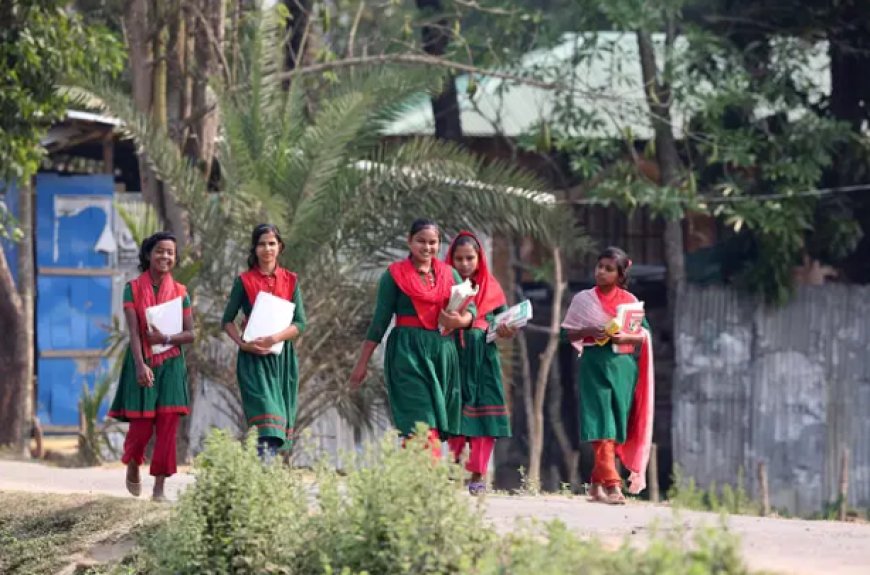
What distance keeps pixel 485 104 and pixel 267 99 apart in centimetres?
538

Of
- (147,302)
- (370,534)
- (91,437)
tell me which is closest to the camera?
(370,534)

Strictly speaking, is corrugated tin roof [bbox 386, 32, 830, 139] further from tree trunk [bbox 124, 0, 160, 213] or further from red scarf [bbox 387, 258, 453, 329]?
red scarf [bbox 387, 258, 453, 329]

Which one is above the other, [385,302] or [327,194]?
[327,194]

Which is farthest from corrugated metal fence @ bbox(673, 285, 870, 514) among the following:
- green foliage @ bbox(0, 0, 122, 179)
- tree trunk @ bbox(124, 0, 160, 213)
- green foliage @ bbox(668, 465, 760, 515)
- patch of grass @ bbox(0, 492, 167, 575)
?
patch of grass @ bbox(0, 492, 167, 575)

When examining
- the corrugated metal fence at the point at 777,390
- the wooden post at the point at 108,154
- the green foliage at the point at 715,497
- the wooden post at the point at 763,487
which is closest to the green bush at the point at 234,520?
the green foliage at the point at 715,497

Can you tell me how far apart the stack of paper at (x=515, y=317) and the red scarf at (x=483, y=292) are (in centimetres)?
9

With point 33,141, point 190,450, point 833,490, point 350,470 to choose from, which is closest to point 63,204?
point 190,450

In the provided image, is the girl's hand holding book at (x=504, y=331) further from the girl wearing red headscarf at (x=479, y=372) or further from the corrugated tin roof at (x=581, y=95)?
the corrugated tin roof at (x=581, y=95)

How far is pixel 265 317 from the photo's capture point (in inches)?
432

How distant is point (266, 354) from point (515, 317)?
143 centimetres

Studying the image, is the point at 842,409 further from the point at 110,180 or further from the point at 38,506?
the point at 38,506

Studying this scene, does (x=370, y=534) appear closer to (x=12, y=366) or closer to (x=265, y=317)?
(x=265, y=317)

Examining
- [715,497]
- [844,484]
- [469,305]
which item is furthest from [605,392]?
[844,484]

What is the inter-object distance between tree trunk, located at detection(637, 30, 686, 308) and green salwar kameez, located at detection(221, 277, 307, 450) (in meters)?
8.39
